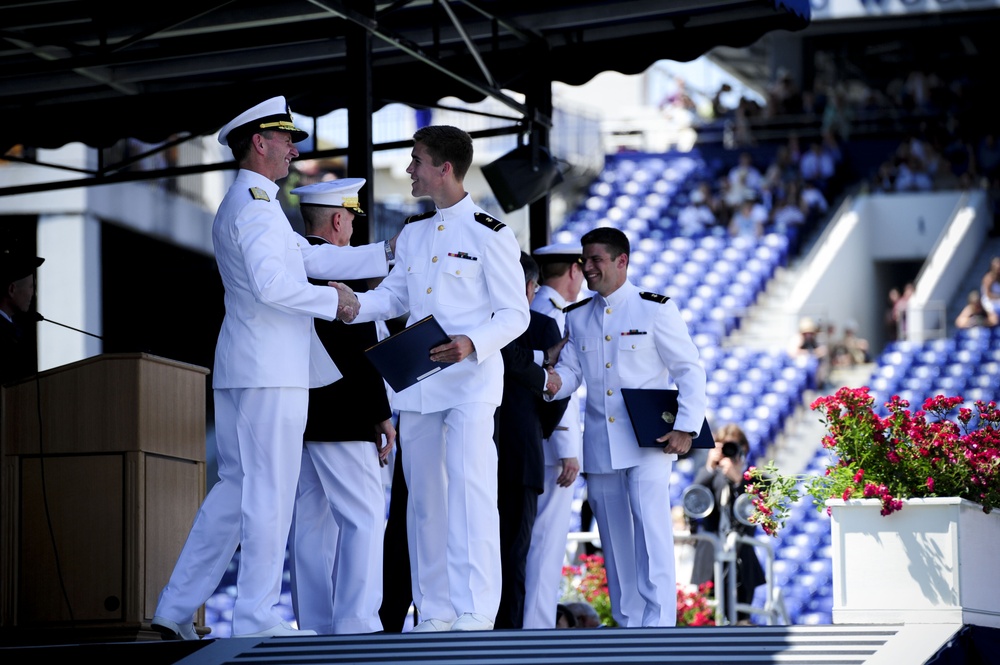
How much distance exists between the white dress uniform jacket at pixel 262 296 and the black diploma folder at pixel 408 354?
298 millimetres

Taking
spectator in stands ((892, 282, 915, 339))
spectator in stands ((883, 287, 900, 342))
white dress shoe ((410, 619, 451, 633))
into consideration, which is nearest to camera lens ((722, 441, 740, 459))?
white dress shoe ((410, 619, 451, 633))

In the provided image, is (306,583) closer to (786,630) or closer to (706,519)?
(786,630)

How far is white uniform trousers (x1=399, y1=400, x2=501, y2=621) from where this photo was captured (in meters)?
5.96

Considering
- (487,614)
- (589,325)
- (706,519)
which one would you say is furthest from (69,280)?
(487,614)

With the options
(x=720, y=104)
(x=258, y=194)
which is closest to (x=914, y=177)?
(x=720, y=104)

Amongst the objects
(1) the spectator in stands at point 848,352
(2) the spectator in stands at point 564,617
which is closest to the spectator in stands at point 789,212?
(1) the spectator in stands at point 848,352

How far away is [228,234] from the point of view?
20.0 feet

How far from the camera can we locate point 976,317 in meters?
21.0

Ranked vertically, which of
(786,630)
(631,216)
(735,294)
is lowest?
(786,630)

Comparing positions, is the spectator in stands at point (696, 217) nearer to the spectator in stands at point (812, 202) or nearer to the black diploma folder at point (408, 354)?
the spectator in stands at point (812, 202)

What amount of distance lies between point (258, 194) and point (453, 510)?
139cm

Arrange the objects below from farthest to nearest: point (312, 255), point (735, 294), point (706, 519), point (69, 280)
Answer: point (735, 294)
point (69, 280)
point (706, 519)
point (312, 255)

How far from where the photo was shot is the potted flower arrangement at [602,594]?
10.4 meters

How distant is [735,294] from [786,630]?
1823 centimetres
